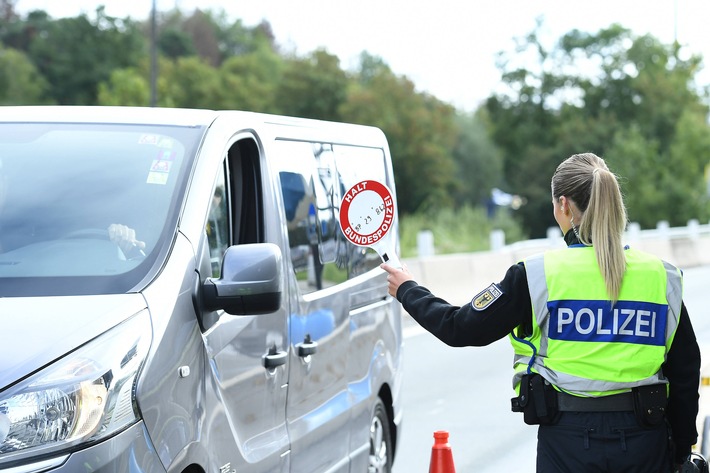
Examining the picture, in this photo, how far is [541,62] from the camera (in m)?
89.5

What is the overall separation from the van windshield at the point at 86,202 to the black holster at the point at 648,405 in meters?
1.65

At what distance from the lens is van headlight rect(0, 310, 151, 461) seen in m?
3.44

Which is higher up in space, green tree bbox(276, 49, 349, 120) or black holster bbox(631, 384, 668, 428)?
green tree bbox(276, 49, 349, 120)

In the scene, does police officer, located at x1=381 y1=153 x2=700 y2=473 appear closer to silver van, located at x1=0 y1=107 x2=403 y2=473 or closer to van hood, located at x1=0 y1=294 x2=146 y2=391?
silver van, located at x1=0 y1=107 x2=403 y2=473

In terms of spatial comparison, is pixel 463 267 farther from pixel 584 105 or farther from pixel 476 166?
pixel 476 166

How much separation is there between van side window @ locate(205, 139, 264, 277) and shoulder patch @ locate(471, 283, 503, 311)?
1.37 metres

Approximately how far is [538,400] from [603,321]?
330mm

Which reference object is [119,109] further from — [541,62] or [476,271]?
[541,62]

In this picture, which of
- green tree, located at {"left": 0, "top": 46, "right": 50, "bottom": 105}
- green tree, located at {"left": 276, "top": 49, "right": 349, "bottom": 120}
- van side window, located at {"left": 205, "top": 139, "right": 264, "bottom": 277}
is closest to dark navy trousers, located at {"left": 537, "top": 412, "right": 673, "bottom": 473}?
van side window, located at {"left": 205, "top": 139, "right": 264, "bottom": 277}

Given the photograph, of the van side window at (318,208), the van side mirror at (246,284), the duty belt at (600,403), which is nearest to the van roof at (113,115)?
the van side window at (318,208)

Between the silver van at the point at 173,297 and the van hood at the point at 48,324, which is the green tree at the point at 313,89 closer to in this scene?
the silver van at the point at 173,297

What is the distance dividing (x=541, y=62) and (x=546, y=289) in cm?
8737

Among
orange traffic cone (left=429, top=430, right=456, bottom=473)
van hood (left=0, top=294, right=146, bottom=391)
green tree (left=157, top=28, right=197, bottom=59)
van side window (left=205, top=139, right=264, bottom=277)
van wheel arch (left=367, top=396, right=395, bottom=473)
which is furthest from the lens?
green tree (left=157, top=28, right=197, bottom=59)

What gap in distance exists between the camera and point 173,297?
4.10 metres
